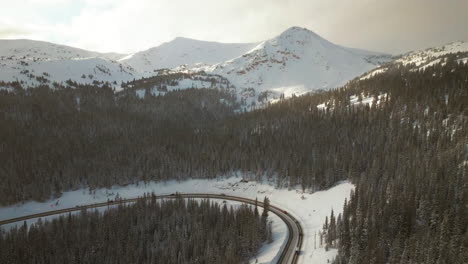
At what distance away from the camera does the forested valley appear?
186 ft

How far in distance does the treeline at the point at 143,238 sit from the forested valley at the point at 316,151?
22.8 metres

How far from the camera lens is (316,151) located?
115000mm

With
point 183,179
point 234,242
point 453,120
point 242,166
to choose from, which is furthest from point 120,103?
point 453,120

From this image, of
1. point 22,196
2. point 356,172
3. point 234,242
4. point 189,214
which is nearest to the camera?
point 234,242

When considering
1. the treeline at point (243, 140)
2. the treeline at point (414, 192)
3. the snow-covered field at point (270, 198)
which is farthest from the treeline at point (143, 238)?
the treeline at point (243, 140)

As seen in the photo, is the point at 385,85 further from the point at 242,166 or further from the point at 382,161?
the point at 242,166

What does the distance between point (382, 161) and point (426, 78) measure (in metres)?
83.7

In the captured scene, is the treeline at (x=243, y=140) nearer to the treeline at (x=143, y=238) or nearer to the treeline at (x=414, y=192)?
the treeline at (x=414, y=192)

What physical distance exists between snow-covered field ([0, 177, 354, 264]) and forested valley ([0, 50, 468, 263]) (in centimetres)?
387

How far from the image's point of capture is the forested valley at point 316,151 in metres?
56.8

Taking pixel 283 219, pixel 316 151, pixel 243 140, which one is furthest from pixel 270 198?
pixel 243 140

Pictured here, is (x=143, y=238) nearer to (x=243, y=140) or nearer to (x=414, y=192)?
(x=414, y=192)

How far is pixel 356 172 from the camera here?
293 feet

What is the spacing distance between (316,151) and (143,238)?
7729 centimetres
